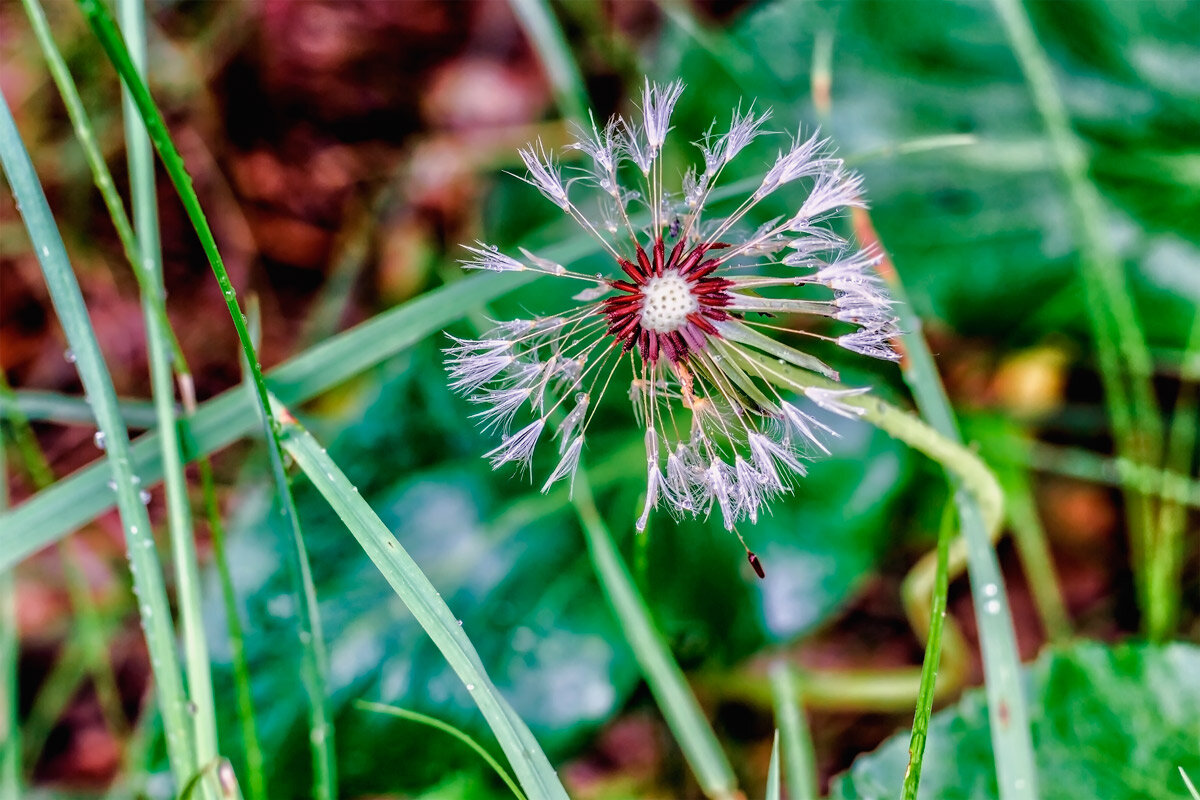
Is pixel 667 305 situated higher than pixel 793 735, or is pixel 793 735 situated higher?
pixel 667 305

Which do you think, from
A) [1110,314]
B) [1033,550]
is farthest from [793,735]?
[1110,314]

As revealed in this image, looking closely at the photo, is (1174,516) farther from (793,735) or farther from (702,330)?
(702,330)

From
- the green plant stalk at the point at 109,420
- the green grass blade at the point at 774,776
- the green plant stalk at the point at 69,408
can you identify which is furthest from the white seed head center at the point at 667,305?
the green plant stalk at the point at 69,408

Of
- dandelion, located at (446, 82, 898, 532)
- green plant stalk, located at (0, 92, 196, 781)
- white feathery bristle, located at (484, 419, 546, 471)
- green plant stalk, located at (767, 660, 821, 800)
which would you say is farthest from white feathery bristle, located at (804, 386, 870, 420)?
green plant stalk, located at (0, 92, 196, 781)

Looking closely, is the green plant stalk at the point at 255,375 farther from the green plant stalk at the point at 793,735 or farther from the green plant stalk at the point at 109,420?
the green plant stalk at the point at 793,735

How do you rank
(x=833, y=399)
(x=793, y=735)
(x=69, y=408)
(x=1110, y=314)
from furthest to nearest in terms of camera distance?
(x=1110, y=314) → (x=69, y=408) → (x=793, y=735) → (x=833, y=399)

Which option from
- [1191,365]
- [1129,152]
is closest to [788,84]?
[1129,152]
